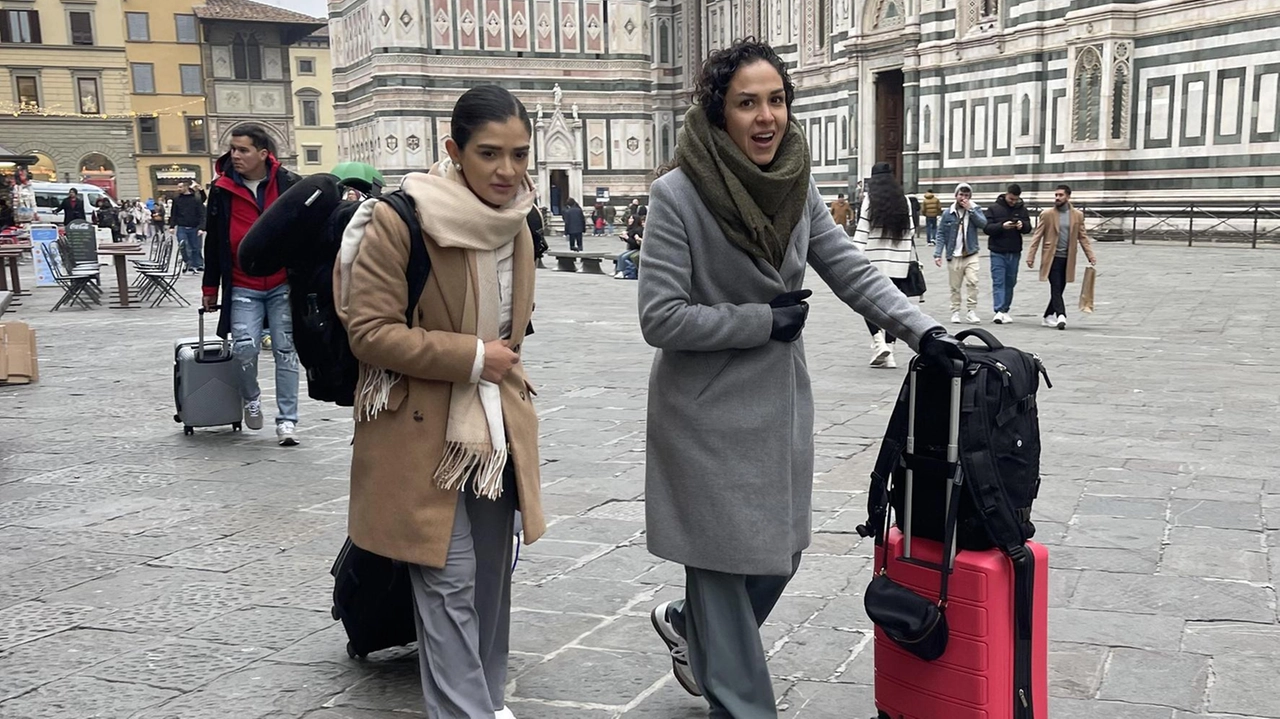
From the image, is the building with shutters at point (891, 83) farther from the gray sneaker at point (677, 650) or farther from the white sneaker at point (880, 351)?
the gray sneaker at point (677, 650)

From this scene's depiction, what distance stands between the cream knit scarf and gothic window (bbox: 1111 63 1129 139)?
22887mm

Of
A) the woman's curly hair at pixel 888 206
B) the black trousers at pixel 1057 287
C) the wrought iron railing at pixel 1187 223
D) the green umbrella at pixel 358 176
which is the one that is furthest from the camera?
the wrought iron railing at pixel 1187 223

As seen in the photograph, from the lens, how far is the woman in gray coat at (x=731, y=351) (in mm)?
2488

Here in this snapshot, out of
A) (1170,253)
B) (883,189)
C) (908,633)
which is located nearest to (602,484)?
(908,633)

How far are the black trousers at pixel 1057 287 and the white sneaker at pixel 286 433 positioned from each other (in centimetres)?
754

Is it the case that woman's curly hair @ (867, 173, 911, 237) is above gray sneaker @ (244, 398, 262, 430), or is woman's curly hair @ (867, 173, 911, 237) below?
above

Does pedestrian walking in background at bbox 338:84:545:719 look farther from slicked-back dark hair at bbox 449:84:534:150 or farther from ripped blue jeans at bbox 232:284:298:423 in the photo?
ripped blue jeans at bbox 232:284:298:423

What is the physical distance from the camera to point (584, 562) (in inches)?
163

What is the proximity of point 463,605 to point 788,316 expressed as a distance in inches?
37.3

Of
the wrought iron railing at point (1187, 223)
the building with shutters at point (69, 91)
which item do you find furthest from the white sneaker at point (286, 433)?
the building with shutters at point (69, 91)

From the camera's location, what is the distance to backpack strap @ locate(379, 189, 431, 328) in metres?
2.53

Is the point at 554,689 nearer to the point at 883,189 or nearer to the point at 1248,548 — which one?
the point at 1248,548

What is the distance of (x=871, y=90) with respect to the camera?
3022cm

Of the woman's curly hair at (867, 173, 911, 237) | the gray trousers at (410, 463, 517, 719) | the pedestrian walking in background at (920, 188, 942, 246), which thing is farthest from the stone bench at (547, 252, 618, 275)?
the gray trousers at (410, 463, 517, 719)
